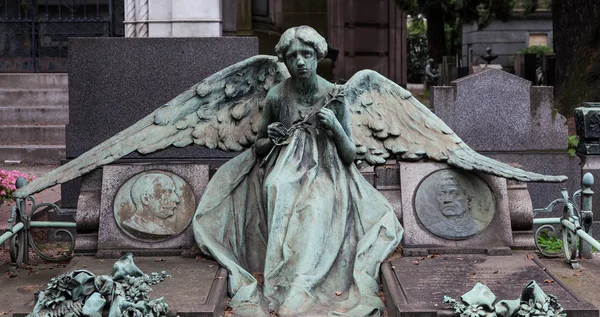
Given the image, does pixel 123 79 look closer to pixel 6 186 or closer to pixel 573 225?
pixel 6 186

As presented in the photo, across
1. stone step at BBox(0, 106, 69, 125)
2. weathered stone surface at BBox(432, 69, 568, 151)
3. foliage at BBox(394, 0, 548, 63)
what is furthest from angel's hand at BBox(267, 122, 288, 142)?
foliage at BBox(394, 0, 548, 63)

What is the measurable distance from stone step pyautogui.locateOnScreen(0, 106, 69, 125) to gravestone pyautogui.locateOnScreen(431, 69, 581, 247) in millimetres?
6264

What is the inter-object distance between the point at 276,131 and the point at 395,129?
1.02 meters

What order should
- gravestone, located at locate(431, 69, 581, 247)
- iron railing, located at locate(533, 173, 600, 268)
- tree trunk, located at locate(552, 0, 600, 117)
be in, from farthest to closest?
tree trunk, located at locate(552, 0, 600, 117) → gravestone, located at locate(431, 69, 581, 247) → iron railing, located at locate(533, 173, 600, 268)

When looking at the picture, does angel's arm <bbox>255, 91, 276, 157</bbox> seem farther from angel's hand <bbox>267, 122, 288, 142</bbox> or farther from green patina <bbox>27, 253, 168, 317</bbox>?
green patina <bbox>27, 253, 168, 317</bbox>

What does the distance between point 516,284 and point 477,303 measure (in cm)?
Answer: 68

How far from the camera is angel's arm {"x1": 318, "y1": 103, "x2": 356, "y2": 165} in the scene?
7.07 metres

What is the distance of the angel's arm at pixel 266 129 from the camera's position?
7359 millimetres

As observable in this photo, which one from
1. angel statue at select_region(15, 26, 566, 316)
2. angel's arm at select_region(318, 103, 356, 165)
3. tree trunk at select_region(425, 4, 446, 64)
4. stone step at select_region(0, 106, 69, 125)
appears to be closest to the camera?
angel statue at select_region(15, 26, 566, 316)

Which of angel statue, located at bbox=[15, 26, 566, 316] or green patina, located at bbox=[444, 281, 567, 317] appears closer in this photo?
green patina, located at bbox=[444, 281, 567, 317]

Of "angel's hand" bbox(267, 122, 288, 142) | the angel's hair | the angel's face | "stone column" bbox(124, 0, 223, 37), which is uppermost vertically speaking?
"stone column" bbox(124, 0, 223, 37)

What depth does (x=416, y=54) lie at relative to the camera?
4797 cm

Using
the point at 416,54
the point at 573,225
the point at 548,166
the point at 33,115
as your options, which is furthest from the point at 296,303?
the point at 416,54

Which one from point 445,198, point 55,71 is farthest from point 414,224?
point 55,71
